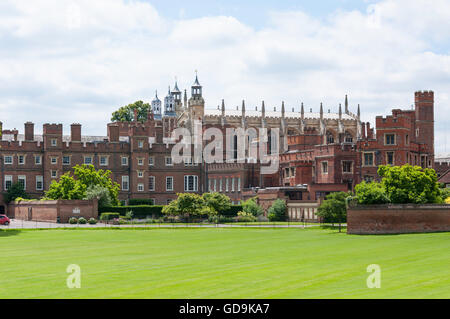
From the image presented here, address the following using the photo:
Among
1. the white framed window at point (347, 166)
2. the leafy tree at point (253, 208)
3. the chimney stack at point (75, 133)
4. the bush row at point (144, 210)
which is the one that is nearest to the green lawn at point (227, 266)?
the bush row at point (144, 210)

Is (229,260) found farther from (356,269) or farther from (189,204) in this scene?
(189,204)

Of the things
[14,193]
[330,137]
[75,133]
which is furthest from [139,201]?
[330,137]

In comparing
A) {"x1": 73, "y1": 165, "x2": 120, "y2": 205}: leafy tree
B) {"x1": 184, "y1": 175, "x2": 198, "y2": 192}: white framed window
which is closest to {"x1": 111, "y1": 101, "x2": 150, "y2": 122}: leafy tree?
{"x1": 184, "y1": 175, "x2": 198, "y2": 192}: white framed window

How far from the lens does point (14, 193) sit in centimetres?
9325

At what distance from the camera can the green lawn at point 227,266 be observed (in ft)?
81.6

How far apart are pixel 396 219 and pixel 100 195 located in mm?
37237

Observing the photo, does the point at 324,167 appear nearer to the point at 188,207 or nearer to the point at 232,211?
the point at 232,211

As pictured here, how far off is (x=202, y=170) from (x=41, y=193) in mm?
21317

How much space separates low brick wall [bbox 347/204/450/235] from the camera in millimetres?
54750
